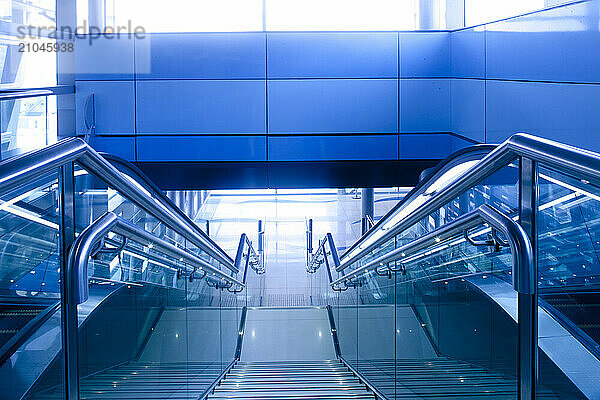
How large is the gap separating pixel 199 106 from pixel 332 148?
1.91 metres

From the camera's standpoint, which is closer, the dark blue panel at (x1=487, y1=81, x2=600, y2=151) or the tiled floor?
the dark blue panel at (x1=487, y1=81, x2=600, y2=151)

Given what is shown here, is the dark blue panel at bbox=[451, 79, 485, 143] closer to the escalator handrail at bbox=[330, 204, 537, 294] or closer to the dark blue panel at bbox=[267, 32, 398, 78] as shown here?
the dark blue panel at bbox=[267, 32, 398, 78]

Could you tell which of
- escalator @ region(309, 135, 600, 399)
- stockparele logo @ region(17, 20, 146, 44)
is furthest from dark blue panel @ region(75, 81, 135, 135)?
escalator @ region(309, 135, 600, 399)

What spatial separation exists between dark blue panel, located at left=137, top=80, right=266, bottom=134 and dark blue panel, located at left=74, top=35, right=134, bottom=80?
0.33 metres

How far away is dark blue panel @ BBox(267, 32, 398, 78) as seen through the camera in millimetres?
10047

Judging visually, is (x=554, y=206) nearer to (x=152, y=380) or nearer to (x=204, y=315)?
(x=152, y=380)

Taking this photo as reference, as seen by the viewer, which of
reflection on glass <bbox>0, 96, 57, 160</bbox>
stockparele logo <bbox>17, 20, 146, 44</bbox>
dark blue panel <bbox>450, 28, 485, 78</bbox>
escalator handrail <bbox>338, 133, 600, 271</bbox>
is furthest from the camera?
stockparele logo <bbox>17, 20, 146, 44</bbox>

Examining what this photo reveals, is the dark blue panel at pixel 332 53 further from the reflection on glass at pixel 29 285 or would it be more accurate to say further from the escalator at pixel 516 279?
the reflection on glass at pixel 29 285

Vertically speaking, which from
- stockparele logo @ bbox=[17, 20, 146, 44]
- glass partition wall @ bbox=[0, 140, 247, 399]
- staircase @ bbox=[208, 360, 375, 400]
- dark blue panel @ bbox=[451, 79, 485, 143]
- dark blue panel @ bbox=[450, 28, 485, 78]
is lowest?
staircase @ bbox=[208, 360, 375, 400]

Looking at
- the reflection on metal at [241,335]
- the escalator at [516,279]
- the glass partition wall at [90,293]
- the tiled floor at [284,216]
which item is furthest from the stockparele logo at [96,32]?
the escalator at [516,279]

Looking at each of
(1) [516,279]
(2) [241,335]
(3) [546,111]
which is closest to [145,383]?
(1) [516,279]

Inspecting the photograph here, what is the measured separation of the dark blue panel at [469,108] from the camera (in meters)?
8.58

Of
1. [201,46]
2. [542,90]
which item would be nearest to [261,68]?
[201,46]

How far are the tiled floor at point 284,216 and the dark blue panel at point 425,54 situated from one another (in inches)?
179
